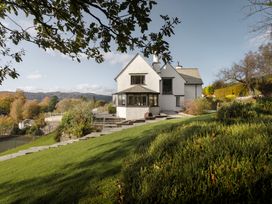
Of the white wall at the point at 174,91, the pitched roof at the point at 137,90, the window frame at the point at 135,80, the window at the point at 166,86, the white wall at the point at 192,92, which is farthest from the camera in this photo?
the white wall at the point at 192,92

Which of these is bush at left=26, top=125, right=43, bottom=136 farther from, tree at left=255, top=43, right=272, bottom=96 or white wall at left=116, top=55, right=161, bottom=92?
tree at left=255, top=43, right=272, bottom=96

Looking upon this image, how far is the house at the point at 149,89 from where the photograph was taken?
96.2ft

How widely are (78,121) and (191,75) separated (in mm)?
24128

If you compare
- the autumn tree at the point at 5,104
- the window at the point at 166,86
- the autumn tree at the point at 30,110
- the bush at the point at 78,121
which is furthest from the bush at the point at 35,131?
the autumn tree at the point at 5,104

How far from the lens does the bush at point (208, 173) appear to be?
2816mm

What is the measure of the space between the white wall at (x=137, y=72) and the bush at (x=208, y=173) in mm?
27710

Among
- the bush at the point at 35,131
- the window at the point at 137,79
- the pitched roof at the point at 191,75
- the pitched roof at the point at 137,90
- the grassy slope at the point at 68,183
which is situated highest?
the pitched roof at the point at 191,75

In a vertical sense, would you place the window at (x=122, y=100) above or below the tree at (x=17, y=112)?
above

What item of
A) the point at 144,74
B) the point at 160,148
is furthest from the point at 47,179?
the point at 144,74

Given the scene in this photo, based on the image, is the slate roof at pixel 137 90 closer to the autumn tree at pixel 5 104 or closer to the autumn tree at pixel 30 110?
the autumn tree at pixel 30 110

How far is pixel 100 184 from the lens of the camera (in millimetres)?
5395

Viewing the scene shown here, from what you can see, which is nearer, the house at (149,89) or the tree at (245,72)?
the house at (149,89)

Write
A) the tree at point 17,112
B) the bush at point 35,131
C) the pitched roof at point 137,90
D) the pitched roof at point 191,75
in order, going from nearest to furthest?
the pitched roof at point 137,90 < the pitched roof at point 191,75 < the bush at point 35,131 < the tree at point 17,112

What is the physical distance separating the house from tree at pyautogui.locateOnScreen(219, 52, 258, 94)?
9.48 m
